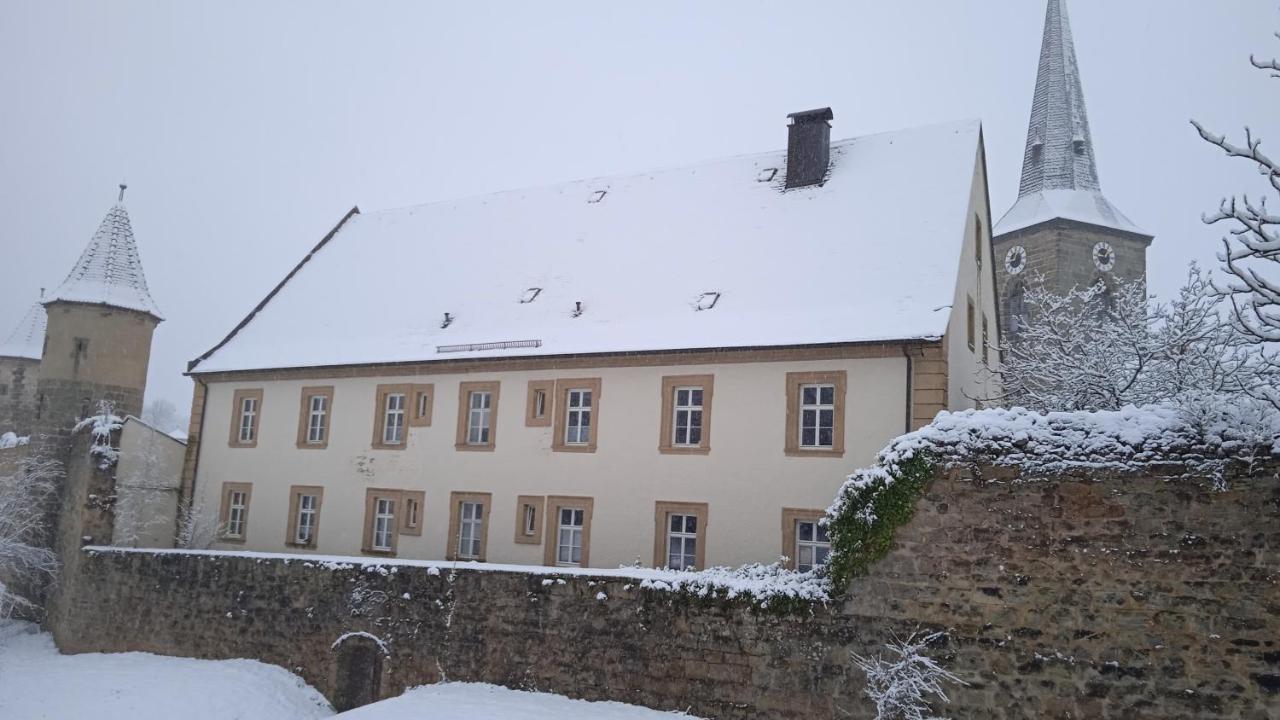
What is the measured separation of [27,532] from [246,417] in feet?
17.7

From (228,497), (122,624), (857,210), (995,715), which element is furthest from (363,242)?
(995,715)

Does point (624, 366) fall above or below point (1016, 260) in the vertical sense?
below

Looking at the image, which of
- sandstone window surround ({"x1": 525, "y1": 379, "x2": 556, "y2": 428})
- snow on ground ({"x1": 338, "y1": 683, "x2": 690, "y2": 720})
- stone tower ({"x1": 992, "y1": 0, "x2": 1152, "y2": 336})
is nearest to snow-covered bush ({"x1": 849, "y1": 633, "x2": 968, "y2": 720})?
snow on ground ({"x1": 338, "y1": 683, "x2": 690, "y2": 720})

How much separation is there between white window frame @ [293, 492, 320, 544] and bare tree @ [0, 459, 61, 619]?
541 cm

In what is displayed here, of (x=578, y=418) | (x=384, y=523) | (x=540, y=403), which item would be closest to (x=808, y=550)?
(x=578, y=418)

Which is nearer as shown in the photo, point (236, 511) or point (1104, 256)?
point (236, 511)

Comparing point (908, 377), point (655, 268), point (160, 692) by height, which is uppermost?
point (655, 268)

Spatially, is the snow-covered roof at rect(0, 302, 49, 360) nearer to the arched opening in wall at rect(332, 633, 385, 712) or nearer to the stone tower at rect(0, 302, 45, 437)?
the stone tower at rect(0, 302, 45, 437)

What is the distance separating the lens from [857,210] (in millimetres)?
19516

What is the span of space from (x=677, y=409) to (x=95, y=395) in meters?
16.7

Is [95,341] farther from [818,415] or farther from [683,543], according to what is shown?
[818,415]

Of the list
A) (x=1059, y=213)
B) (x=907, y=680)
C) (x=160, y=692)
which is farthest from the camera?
(x=1059, y=213)

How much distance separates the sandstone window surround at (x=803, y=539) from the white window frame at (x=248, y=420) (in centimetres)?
1388

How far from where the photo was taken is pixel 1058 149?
35.2 m
